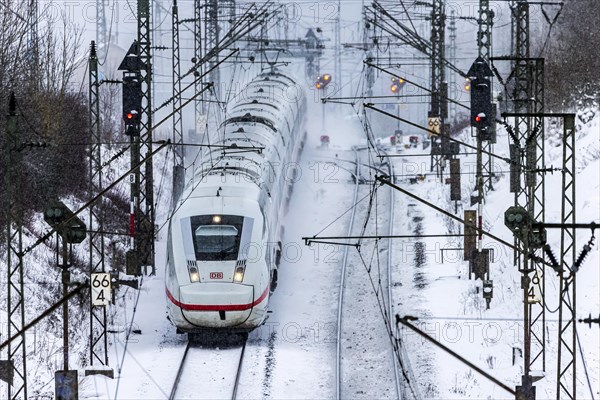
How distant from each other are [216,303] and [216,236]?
1356 millimetres

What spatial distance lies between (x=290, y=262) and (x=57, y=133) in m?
8.86

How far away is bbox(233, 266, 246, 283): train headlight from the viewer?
24656mm

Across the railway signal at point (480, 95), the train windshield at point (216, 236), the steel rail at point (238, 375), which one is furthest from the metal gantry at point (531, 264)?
the train windshield at point (216, 236)

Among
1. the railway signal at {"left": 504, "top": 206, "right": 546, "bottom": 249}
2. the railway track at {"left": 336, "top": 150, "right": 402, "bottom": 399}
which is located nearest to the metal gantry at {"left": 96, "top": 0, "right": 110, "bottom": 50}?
the railway track at {"left": 336, "top": 150, "right": 402, "bottom": 399}

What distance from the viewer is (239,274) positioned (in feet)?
81.0

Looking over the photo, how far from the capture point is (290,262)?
110 feet

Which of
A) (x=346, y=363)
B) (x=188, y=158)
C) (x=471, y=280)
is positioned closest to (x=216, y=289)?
(x=346, y=363)

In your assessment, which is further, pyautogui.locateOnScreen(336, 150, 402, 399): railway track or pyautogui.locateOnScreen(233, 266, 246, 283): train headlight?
pyautogui.locateOnScreen(233, 266, 246, 283): train headlight

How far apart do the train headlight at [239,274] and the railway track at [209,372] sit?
152 cm

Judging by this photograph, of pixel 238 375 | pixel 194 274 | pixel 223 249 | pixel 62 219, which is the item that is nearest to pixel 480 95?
pixel 223 249

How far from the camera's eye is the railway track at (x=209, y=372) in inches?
896

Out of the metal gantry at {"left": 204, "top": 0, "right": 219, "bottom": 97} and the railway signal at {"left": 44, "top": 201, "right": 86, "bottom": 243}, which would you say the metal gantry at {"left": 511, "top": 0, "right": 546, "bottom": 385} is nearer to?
the railway signal at {"left": 44, "top": 201, "right": 86, "bottom": 243}

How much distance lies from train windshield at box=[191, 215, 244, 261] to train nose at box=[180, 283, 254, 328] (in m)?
0.59

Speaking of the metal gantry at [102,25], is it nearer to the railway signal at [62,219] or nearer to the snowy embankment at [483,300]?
the snowy embankment at [483,300]
